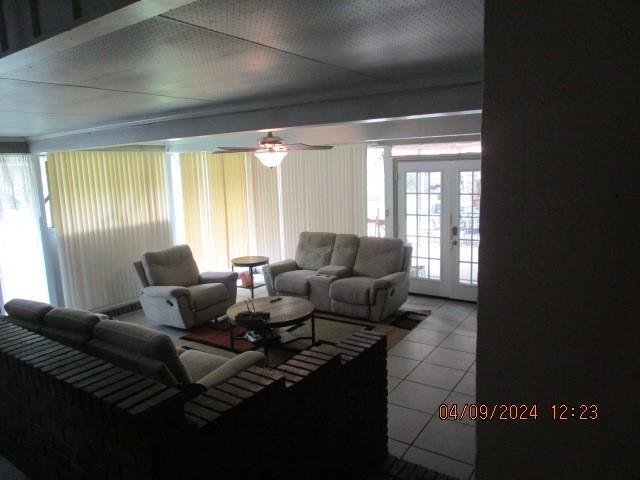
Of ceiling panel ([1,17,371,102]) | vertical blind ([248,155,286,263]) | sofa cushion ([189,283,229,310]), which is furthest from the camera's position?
vertical blind ([248,155,286,263])

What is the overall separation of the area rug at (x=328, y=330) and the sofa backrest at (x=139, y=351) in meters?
1.94

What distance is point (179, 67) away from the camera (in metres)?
1.95

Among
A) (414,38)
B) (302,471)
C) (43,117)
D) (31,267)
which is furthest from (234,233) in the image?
(414,38)

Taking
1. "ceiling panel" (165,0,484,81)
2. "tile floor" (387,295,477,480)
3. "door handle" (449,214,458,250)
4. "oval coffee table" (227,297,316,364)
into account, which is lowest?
"tile floor" (387,295,477,480)

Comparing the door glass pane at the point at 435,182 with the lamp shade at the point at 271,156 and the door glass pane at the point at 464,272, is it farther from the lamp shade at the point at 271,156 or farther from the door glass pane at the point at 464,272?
the lamp shade at the point at 271,156

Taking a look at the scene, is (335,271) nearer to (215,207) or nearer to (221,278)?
(221,278)

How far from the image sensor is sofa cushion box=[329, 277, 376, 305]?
5500mm

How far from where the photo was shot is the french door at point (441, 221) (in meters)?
6.16

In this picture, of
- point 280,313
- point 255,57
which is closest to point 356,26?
point 255,57

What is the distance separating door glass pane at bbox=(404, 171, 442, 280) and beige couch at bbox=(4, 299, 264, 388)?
4.03m

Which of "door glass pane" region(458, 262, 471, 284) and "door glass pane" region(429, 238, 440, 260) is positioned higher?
"door glass pane" region(429, 238, 440, 260)

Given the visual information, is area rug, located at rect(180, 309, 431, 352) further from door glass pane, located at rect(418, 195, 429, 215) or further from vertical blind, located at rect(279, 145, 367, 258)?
vertical blind, located at rect(279, 145, 367, 258)

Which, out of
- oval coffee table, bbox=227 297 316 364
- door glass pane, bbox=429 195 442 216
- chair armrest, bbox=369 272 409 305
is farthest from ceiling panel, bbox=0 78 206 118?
door glass pane, bbox=429 195 442 216
